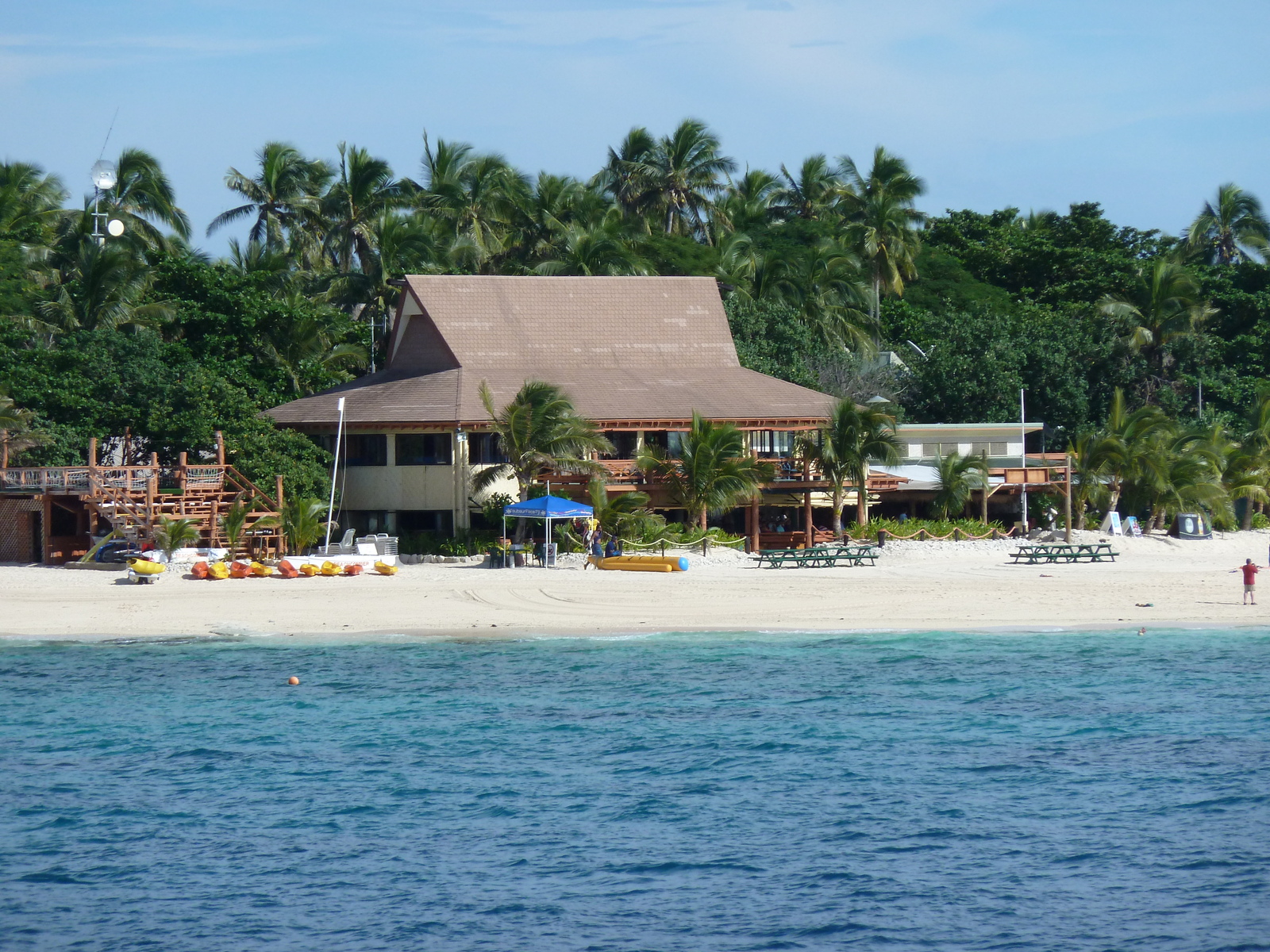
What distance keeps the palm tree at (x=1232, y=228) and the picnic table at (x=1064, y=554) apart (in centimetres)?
3752

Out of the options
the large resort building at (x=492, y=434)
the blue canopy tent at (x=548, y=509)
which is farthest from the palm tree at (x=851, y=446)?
the blue canopy tent at (x=548, y=509)

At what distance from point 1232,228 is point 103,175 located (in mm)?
50930

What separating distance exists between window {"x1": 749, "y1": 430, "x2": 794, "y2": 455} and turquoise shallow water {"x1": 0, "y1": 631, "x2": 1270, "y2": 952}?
1559 cm

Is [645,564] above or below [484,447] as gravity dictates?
below

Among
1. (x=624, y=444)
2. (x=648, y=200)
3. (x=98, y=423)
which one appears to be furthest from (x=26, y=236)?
(x=648, y=200)

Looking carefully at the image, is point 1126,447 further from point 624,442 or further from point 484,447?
point 484,447

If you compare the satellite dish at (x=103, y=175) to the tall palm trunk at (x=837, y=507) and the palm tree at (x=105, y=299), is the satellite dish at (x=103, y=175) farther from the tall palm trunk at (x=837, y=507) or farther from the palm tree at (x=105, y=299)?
the tall palm trunk at (x=837, y=507)

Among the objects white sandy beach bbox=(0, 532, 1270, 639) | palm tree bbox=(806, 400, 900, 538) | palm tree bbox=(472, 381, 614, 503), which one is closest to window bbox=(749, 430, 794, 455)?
palm tree bbox=(806, 400, 900, 538)

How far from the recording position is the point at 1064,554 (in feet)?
121

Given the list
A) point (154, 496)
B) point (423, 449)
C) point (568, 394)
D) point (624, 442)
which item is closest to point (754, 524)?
point (624, 442)

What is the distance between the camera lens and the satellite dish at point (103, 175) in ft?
169

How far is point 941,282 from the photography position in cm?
6825

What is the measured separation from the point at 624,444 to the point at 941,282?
32.0 meters

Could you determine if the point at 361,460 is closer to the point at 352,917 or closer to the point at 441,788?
the point at 441,788
